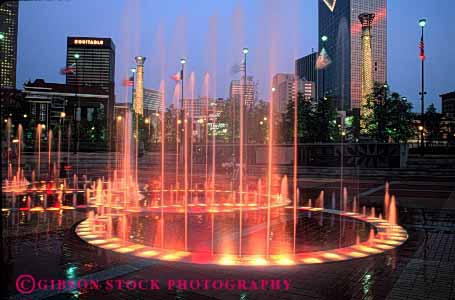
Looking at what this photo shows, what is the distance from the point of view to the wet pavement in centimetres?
539

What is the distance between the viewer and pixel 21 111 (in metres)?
58.3

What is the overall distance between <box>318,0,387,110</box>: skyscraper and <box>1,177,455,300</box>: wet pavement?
8632 centimetres

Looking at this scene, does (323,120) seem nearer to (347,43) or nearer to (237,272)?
(237,272)

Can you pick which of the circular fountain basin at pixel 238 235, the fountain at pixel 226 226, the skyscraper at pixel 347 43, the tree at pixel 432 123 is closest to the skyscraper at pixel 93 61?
the skyscraper at pixel 347 43

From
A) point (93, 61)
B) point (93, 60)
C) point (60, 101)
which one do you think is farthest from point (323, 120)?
point (60, 101)

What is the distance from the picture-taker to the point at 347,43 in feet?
446

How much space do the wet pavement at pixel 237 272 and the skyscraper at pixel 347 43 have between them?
86320 millimetres

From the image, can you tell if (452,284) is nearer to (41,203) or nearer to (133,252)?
(133,252)

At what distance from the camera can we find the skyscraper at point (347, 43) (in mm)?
103312

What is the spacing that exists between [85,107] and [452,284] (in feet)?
419

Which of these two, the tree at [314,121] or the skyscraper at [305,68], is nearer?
the tree at [314,121]

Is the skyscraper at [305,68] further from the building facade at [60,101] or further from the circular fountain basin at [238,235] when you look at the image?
the circular fountain basin at [238,235]

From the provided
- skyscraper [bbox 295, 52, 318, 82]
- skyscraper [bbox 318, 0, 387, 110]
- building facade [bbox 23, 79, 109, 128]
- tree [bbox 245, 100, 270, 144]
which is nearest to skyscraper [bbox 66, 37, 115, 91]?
building facade [bbox 23, 79, 109, 128]

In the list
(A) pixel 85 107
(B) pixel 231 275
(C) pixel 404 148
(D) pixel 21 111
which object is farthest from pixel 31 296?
(A) pixel 85 107
